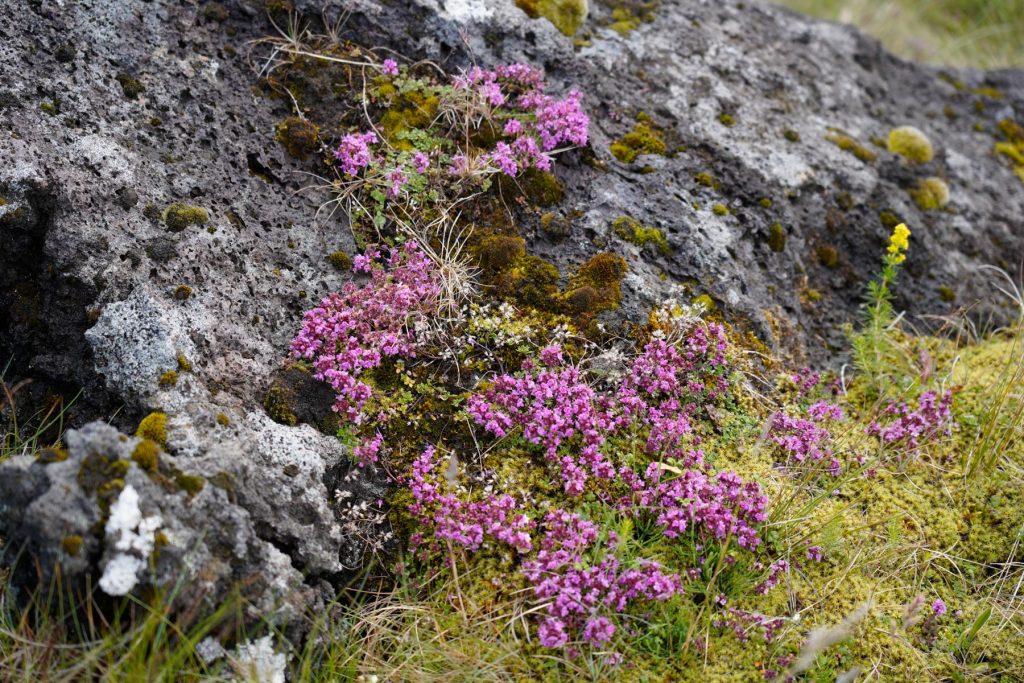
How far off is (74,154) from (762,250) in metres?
4.51

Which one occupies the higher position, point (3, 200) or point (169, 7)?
point (169, 7)

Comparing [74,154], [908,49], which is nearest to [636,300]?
[74,154]

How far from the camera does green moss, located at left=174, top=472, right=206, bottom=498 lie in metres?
3.37

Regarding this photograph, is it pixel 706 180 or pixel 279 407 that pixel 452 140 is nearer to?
pixel 706 180

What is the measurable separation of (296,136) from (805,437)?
12.3 feet

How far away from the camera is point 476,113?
5.32 meters

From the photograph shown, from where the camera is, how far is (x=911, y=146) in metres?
6.80

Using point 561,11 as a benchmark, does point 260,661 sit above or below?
below

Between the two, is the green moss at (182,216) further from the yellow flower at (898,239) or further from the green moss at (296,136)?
the yellow flower at (898,239)

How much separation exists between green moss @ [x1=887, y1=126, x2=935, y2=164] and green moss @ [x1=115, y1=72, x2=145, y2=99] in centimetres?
604

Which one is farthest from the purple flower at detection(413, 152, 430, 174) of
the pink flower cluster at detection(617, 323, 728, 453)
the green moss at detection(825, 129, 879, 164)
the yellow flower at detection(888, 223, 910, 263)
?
the green moss at detection(825, 129, 879, 164)

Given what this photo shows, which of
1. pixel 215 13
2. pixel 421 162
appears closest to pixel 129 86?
pixel 215 13

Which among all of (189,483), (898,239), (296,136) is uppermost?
(898,239)

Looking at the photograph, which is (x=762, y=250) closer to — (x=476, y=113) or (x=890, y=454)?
(x=890, y=454)
